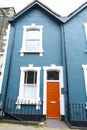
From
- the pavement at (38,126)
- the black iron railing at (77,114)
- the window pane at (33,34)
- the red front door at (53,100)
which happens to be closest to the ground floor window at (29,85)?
the red front door at (53,100)

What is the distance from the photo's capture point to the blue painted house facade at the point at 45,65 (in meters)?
10.0

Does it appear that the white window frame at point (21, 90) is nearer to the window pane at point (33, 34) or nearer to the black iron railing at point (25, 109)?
the black iron railing at point (25, 109)

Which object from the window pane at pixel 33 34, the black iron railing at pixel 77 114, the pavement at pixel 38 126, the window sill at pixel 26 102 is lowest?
the pavement at pixel 38 126

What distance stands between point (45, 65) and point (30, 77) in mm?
1280

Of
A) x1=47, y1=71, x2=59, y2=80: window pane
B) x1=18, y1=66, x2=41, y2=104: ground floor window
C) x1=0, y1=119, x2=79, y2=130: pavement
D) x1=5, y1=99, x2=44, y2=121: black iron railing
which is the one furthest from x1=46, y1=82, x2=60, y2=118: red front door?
x1=0, y1=119, x2=79, y2=130: pavement

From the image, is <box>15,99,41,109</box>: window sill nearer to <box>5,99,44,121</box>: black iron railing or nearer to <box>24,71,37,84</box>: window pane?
<box>5,99,44,121</box>: black iron railing

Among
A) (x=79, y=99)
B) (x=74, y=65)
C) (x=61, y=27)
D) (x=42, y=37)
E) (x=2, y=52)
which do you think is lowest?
(x=79, y=99)

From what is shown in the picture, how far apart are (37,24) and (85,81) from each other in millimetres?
5597

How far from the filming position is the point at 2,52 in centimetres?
1144

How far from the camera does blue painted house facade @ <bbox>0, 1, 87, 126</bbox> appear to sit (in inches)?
395

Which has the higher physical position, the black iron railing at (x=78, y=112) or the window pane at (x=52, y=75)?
the window pane at (x=52, y=75)

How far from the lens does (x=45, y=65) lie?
11.0 m

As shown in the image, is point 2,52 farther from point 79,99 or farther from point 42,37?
point 79,99

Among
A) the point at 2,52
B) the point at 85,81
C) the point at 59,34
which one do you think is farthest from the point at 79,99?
the point at 2,52
